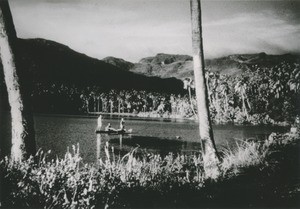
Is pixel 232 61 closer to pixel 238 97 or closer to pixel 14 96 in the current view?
pixel 238 97

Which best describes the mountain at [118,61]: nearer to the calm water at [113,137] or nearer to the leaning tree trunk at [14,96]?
the calm water at [113,137]

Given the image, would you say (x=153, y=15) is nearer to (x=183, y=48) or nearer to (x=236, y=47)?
(x=183, y=48)

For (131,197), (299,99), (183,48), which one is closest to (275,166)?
(299,99)

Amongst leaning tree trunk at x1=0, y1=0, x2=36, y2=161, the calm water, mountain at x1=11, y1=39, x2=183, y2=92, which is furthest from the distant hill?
leaning tree trunk at x1=0, y1=0, x2=36, y2=161

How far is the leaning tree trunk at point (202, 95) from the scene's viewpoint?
674 centimetres

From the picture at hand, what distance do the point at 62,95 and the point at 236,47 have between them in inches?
146

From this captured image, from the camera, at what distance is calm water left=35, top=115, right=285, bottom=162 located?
10.8 meters

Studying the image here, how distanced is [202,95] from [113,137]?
16.2 metres

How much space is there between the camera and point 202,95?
696 cm

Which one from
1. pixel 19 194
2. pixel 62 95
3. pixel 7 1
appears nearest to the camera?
pixel 19 194

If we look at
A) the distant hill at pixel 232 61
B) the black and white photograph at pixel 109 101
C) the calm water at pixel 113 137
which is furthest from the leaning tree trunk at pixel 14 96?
Result: the distant hill at pixel 232 61

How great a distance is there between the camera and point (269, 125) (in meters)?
10.3

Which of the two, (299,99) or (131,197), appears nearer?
(131,197)

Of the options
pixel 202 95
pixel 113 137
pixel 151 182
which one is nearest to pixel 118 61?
pixel 202 95
